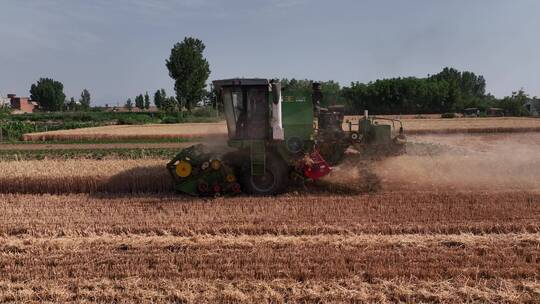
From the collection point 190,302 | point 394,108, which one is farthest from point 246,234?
point 394,108

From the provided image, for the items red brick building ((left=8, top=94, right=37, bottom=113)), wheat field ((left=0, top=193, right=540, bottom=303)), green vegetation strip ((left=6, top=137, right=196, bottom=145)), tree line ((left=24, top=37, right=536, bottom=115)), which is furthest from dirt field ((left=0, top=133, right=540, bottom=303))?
red brick building ((left=8, top=94, right=37, bottom=113))

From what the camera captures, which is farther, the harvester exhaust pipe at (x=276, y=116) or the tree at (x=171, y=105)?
the tree at (x=171, y=105)

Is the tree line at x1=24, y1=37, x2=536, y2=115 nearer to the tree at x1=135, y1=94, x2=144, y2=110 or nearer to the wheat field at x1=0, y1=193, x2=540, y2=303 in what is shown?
the wheat field at x1=0, y1=193, x2=540, y2=303

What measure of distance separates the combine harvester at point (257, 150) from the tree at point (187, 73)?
61.2 metres

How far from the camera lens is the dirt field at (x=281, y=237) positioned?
225 inches

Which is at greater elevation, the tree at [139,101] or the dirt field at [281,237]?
the tree at [139,101]

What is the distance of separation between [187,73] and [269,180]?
63905 mm

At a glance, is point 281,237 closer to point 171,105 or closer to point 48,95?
point 171,105

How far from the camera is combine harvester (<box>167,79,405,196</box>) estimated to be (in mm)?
10578

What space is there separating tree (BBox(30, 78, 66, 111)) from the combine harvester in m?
119

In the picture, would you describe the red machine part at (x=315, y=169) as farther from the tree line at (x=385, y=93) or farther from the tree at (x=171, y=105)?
the tree at (x=171, y=105)

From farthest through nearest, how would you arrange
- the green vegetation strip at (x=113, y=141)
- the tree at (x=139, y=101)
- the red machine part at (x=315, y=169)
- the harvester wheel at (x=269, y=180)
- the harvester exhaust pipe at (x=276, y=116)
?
the tree at (x=139, y=101) → the green vegetation strip at (x=113, y=141) → the harvester wheel at (x=269, y=180) → the red machine part at (x=315, y=169) → the harvester exhaust pipe at (x=276, y=116)

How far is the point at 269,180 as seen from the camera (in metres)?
10.9

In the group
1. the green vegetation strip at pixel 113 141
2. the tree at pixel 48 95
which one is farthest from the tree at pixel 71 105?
the green vegetation strip at pixel 113 141
